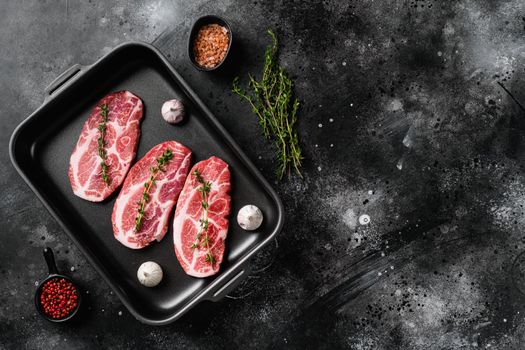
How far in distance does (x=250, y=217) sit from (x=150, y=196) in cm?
50

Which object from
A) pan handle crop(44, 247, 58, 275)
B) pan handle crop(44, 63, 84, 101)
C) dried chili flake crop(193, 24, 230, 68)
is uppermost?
pan handle crop(44, 63, 84, 101)

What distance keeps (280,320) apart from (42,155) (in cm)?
141

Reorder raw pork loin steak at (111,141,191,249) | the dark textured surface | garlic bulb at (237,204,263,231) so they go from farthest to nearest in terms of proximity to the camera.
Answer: the dark textured surface
raw pork loin steak at (111,141,191,249)
garlic bulb at (237,204,263,231)

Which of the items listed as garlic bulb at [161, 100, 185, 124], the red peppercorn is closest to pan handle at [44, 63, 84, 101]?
garlic bulb at [161, 100, 185, 124]

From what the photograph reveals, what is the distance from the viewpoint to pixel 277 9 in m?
2.59

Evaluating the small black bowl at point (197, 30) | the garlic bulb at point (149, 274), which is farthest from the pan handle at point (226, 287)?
the small black bowl at point (197, 30)

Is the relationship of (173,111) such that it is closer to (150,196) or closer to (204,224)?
(150,196)

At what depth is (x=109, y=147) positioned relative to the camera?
2461mm

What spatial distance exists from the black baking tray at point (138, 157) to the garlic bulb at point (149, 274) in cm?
5

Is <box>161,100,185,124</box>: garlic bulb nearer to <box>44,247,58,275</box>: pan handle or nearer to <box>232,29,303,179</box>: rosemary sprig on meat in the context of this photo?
<box>232,29,303,179</box>: rosemary sprig on meat

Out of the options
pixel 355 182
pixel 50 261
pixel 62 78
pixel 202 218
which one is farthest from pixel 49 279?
pixel 355 182

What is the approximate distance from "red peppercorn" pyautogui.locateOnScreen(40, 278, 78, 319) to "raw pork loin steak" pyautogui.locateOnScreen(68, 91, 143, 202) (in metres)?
0.44

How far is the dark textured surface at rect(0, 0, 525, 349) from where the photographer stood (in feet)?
8.32

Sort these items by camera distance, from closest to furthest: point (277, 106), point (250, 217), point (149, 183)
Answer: point (250, 217) → point (149, 183) → point (277, 106)
